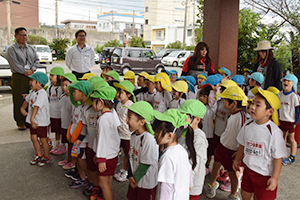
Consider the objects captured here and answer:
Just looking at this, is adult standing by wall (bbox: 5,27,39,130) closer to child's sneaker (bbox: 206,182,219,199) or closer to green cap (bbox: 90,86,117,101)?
green cap (bbox: 90,86,117,101)

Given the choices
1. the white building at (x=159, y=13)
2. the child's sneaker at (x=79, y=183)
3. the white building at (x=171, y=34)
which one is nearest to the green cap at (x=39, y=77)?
the child's sneaker at (x=79, y=183)

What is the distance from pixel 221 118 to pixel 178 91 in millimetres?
823

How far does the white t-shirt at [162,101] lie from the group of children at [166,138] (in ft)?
0.06

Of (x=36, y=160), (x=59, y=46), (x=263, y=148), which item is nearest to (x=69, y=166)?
(x=36, y=160)

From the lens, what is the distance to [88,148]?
3.41 meters

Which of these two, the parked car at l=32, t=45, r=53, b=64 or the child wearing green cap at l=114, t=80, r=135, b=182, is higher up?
the parked car at l=32, t=45, r=53, b=64

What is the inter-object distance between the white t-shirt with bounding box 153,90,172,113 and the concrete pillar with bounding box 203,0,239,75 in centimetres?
257

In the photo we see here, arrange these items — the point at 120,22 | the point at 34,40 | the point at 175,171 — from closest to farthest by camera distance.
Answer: the point at 175,171, the point at 34,40, the point at 120,22

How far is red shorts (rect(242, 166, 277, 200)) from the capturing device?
2602mm

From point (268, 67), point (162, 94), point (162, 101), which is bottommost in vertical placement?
point (162, 101)

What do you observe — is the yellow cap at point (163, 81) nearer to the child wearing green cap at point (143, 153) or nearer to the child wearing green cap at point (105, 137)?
the child wearing green cap at point (105, 137)

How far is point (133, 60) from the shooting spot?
18406 millimetres

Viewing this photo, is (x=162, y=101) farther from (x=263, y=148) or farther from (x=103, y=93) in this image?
(x=263, y=148)

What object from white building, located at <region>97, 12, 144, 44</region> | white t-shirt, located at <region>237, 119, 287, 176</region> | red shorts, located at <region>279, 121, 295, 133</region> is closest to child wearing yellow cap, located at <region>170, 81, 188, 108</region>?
white t-shirt, located at <region>237, 119, 287, 176</region>
